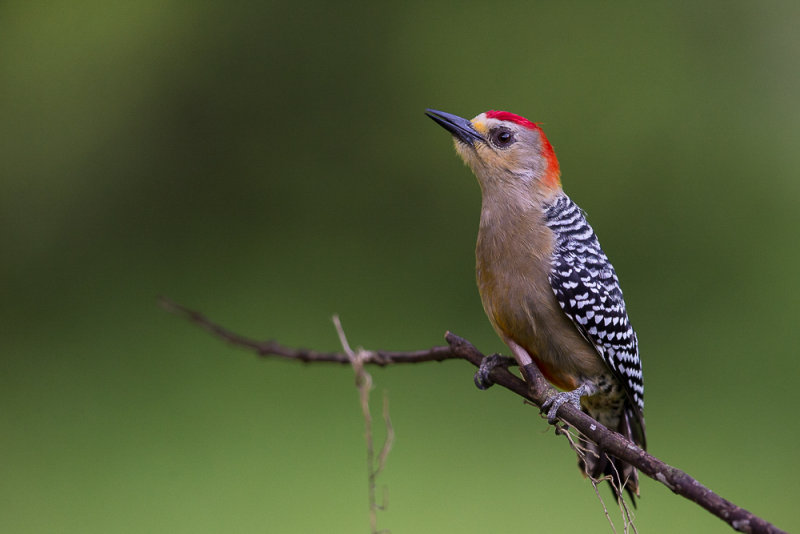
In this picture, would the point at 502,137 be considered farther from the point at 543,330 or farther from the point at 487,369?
the point at 487,369

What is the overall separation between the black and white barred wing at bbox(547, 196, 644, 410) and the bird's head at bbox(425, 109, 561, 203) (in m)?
0.13

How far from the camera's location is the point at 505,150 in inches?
90.7

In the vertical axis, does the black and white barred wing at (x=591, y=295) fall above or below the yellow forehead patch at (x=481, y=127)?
below

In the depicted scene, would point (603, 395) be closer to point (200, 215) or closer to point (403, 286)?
point (403, 286)

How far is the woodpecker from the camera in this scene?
2168 millimetres

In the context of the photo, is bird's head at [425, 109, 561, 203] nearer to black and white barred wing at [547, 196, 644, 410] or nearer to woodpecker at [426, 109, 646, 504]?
woodpecker at [426, 109, 646, 504]

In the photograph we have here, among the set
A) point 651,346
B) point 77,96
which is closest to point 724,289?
point 651,346

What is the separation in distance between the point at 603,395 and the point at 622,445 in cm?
90

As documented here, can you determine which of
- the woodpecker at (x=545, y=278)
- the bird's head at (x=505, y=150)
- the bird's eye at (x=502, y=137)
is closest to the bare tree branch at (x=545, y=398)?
the woodpecker at (x=545, y=278)

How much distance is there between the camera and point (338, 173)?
421cm

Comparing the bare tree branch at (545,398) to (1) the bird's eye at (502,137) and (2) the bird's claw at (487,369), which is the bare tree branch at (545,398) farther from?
(1) the bird's eye at (502,137)

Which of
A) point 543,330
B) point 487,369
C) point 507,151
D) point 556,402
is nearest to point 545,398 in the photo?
point 556,402

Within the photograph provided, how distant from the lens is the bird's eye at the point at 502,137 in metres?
2.30

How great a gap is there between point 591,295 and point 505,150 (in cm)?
50
